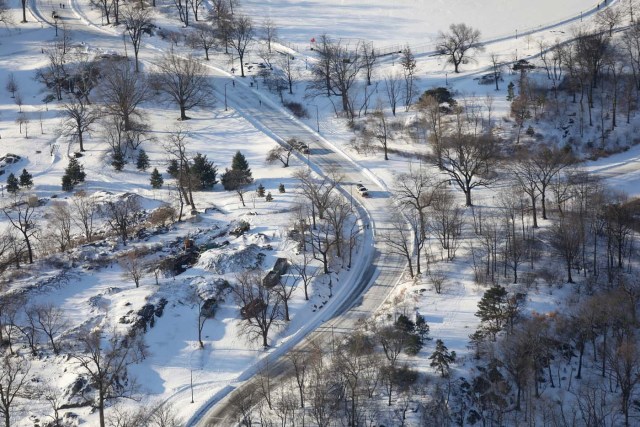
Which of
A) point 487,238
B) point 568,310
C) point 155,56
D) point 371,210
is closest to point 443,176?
point 371,210

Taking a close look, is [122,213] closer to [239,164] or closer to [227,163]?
[239,164]

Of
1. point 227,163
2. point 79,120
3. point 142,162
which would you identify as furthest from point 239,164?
point 79,120

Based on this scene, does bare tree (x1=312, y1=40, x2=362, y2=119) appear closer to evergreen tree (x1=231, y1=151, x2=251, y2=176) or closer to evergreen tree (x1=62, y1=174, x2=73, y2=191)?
evergreen tree (x1=231, y1=151, x2=251, y2=176)

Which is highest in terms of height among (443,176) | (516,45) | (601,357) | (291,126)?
(516,45)

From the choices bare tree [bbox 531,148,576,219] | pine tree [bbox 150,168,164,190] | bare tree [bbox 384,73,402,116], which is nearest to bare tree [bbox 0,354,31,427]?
pine tree [bbox 150,168,164,190]

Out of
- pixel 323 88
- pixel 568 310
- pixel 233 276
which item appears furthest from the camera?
pixel 323 88

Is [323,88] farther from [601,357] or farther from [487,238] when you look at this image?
[601,357]

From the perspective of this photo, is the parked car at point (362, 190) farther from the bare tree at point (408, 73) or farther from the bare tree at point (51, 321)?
the bare tree at point (51, 321)

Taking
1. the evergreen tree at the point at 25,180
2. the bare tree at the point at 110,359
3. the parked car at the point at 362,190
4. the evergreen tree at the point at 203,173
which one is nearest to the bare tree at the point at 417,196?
the parked car at the point at 362,190
